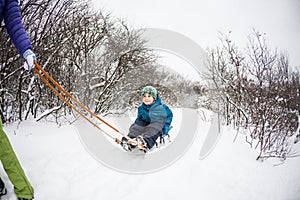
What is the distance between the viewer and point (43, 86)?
4031 mm

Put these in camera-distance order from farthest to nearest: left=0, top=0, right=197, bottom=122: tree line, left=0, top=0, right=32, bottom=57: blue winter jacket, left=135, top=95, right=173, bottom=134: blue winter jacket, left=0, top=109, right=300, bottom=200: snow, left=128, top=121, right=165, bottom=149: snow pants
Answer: left=0, top=0, right=197, bottom=122: tree line → left=135, top=95, right=173, bottom=134: blue winter jacket → left=128, top=121, right=165, bottom=149: snow pants → left=0, top=109, right=300, bottom=200: snow → left=0, top=0, right=32, bottom=57: blue winter jacket

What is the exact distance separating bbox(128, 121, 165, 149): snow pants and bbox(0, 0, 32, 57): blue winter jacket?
5.58ft

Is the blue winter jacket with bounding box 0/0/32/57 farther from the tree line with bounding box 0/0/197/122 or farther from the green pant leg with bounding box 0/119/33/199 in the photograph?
the tree line with bounding box 0/0/197/122

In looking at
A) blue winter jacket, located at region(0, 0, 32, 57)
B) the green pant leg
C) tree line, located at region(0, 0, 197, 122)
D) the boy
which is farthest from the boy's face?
the green pant leg

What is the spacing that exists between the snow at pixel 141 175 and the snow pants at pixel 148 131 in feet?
1.42

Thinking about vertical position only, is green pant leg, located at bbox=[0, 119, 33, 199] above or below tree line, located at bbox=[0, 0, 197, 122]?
below

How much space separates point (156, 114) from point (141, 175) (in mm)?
990

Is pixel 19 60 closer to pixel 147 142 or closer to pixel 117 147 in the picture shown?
pixel 117 147

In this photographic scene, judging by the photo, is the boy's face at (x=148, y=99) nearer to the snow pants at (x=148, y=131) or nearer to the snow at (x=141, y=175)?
the snow pants at (x=148, y=131)

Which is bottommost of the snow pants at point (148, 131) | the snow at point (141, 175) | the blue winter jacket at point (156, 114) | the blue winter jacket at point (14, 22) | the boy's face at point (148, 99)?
the snow at point (141, 175)

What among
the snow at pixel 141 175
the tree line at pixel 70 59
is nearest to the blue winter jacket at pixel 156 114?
the snow at pixel 141 175

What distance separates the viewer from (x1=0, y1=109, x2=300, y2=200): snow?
1634mm

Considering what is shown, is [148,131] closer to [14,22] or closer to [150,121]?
[150,121]

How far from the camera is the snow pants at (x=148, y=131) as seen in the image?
249cm
